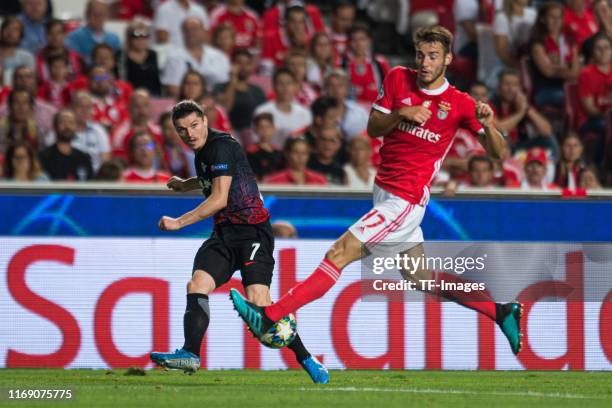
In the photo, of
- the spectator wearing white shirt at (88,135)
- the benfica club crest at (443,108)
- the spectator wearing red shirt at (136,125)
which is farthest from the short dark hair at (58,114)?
the benfica club crest at (443,108)

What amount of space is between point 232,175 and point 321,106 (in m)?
5.11

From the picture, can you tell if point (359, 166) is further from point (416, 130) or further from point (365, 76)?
point (416, 130)

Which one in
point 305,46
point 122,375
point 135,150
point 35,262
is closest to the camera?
point 122,375

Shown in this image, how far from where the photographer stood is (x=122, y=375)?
9938mm

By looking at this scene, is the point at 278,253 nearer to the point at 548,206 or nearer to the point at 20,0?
the point at 548,206

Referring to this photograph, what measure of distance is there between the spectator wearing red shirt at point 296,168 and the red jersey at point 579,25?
4558 millimetres

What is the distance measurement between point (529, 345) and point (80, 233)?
12.6 ft

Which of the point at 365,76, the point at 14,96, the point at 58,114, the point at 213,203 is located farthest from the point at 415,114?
the point at 365,76

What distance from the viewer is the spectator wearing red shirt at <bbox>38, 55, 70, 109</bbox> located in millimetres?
13933

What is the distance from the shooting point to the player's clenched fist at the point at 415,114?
330 inches

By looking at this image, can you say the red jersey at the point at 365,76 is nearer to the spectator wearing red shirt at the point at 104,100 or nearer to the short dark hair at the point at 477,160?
the spectator wearing red shirt at the point at 104,100

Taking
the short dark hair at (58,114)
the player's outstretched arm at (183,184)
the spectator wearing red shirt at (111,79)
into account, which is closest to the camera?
the player's outstretched arm at (183,184)

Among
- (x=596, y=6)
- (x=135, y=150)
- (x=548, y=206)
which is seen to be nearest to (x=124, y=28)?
(x=135, y=150)

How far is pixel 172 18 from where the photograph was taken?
1509 centimetres
